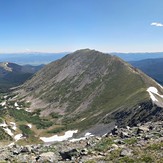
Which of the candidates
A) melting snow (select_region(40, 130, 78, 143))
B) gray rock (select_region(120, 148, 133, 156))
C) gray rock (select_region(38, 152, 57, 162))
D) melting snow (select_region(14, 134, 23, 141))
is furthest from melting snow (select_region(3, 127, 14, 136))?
gray rock (select_region(120, 148, 133, 156))

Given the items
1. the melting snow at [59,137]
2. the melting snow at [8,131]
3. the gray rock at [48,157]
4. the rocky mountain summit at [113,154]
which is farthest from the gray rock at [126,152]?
the melting snow at [8,131]

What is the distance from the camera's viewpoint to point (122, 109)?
176750 millimetres

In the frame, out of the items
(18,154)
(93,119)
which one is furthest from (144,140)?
(93,119)

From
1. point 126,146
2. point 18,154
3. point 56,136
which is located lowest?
point 56,136

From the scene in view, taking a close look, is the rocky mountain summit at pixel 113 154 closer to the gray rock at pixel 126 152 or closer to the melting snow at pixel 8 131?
the gray rock at pixel 126 152

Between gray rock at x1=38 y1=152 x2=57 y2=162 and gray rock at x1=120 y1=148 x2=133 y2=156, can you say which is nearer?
gray rock at x1=120 y1=148 x2=133 y2=156

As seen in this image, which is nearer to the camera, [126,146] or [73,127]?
[126,146]

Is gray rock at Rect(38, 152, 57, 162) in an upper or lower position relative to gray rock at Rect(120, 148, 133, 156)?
lower

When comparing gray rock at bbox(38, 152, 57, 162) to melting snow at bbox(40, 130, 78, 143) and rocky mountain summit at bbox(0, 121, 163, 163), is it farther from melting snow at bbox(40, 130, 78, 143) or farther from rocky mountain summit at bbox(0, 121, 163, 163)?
melting snow at bbox(40, 130, 78, 143)

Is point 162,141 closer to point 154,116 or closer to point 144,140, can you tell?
point 144,140

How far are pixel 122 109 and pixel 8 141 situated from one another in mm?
64937

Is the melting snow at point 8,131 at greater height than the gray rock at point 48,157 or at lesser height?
lesser

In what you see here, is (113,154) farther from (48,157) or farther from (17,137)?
(17,137)

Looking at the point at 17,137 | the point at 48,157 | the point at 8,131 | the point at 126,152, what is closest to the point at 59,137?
the point at 17,137
